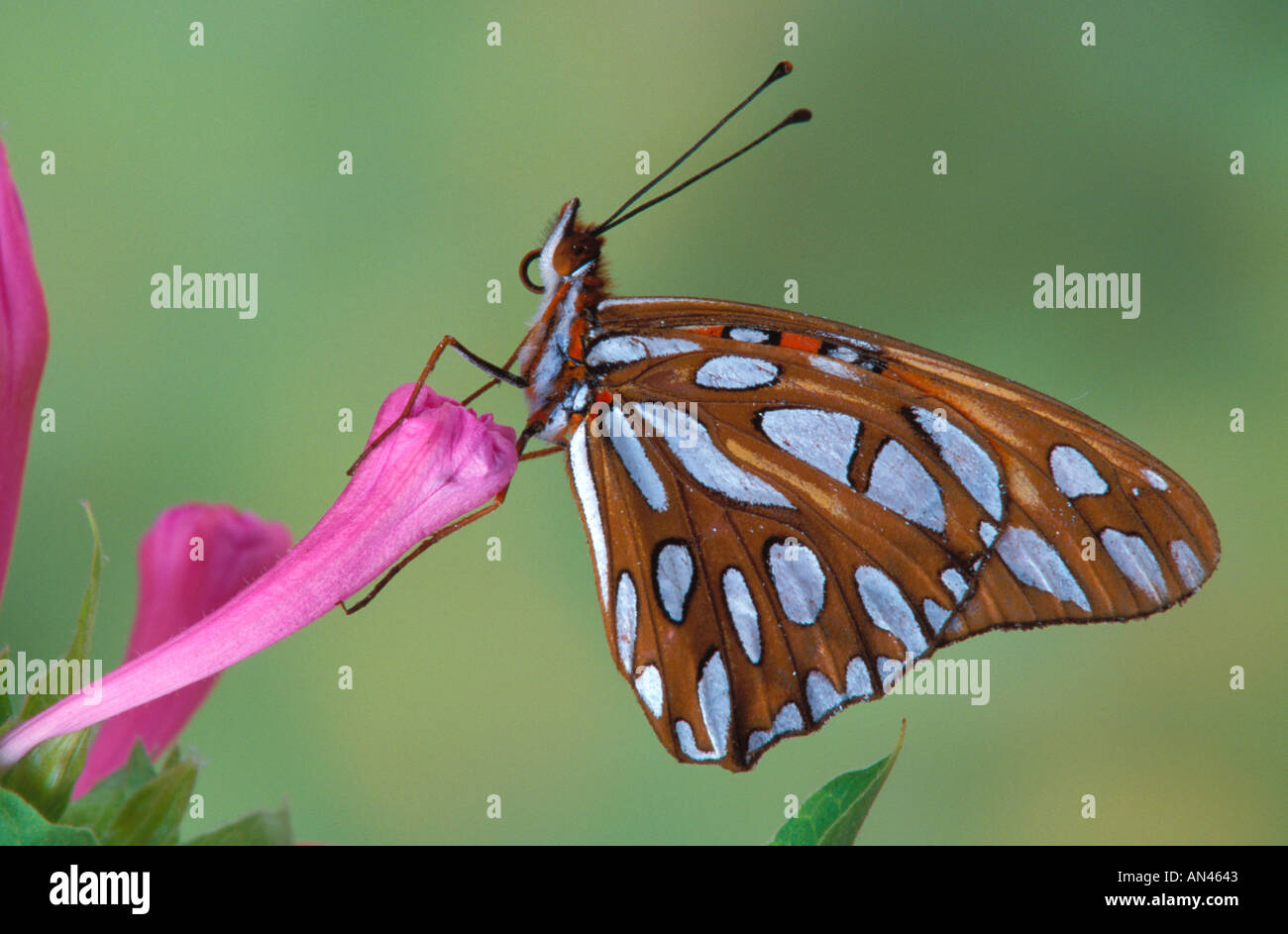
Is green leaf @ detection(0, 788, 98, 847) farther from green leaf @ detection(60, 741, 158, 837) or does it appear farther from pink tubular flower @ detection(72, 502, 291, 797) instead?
pink tubular flower @ detection(72, 502, 291, 797)

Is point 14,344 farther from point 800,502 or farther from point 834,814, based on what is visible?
point 800,502

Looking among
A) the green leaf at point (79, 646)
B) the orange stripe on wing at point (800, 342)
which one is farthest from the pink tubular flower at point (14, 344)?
the orange stripe on wing at point (800, 342)

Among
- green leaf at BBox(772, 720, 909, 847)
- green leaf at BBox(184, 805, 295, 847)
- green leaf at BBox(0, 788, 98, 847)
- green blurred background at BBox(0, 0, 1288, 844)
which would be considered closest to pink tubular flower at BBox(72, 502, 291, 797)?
green leaf at BBox(184, 805, 295, 847)

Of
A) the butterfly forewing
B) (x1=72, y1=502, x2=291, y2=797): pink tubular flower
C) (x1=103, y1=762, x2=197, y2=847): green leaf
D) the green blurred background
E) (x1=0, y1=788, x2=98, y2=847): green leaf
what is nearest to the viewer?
(x1=0, y1=788, x2=98, y2=847): green leaf

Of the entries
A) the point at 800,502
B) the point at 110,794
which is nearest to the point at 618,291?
the point at 800,502

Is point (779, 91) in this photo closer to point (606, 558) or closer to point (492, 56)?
point (492, 56)
